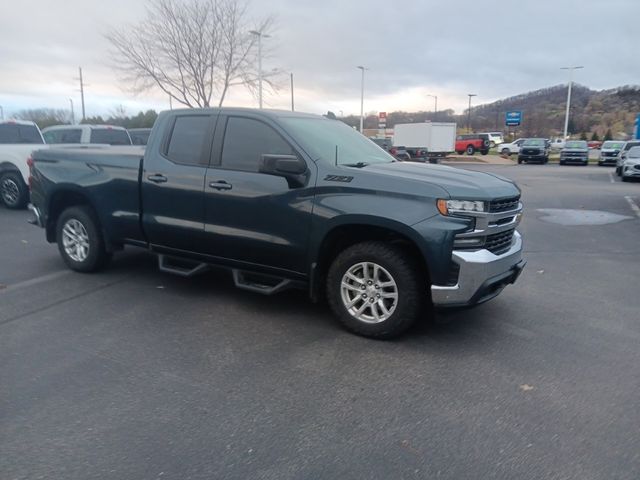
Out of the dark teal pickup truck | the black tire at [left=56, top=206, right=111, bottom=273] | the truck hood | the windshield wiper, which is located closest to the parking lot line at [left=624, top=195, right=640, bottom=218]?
the truck hood

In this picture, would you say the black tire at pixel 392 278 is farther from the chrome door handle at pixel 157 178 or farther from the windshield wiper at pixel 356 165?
the chrome door handle at pixel 157 178

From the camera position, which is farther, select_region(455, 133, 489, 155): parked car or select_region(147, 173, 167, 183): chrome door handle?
select_region(455, 133, 489, 155): parked car

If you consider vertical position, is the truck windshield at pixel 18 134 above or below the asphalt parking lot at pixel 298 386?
above

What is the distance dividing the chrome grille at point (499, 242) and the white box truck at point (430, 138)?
33.5 metres

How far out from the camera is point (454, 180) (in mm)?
4191

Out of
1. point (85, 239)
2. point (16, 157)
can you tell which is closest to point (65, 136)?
point (16, 157)

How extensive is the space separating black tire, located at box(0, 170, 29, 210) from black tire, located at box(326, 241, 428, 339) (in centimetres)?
975

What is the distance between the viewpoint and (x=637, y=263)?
708 centimetres

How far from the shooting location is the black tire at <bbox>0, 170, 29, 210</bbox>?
11.3m

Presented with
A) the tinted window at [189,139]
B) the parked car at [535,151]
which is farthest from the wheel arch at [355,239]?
the parked car at [535,151]

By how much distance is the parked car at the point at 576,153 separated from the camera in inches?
1389

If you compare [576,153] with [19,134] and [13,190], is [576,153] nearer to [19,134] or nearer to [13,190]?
[19,134]

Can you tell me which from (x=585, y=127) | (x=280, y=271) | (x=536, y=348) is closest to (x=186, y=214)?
(x=280, y=271)

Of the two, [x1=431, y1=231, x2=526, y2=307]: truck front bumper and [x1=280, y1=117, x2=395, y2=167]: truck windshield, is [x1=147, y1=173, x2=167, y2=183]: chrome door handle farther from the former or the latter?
[x1=431, y1=231, x2=526, y2=307]: truck front bumper
